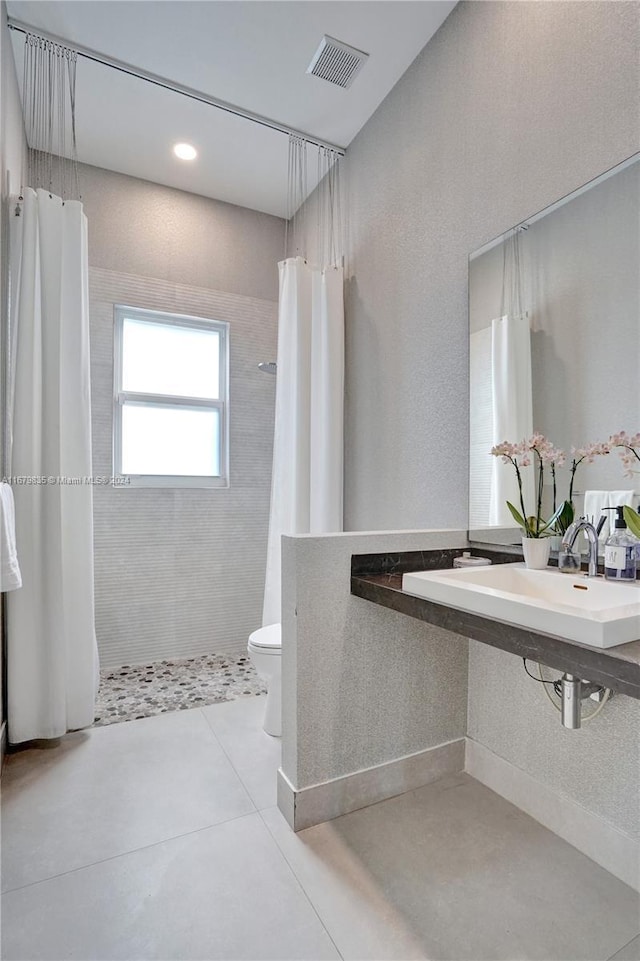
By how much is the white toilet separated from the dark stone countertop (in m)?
0.65

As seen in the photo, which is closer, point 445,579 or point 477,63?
point 445,579

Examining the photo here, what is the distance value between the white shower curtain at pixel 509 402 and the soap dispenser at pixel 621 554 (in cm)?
30

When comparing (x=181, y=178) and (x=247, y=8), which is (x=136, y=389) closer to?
(x=181, y=178)

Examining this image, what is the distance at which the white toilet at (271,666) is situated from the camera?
6.65 ft

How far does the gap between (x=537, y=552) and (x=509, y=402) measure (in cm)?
53

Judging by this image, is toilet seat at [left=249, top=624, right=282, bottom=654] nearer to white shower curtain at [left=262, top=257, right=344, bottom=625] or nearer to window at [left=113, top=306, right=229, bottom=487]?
white shower curtain at [left=262, top=257, right=344, bottom=625]

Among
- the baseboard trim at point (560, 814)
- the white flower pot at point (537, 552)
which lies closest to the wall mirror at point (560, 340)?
the white flower pot at point (537, 552)

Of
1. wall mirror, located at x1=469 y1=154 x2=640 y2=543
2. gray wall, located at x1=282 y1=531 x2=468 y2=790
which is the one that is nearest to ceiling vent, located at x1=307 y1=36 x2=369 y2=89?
wall mirror, located at x1=469 y1=154 x2=640 y2=543

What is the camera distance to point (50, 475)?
6.62ft

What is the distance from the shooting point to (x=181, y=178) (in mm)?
2945

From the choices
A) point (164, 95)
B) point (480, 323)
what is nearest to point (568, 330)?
point (480, 323)

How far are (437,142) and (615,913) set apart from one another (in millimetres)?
2652

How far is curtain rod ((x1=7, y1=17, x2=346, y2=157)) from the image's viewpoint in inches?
→ 80.7

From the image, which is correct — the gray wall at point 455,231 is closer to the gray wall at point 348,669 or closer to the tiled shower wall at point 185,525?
the gray wall at point 348,669
